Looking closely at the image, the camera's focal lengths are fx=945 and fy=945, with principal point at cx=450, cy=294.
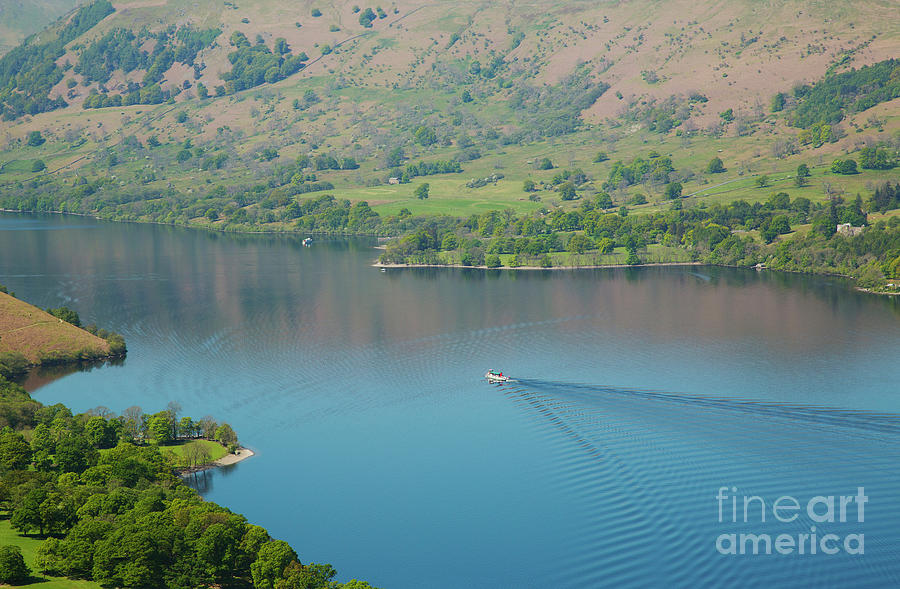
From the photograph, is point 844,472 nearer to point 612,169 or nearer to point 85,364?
point 85,364

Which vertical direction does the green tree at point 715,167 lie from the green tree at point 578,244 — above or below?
above

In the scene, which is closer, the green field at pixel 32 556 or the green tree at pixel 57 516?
the green field at pixel 32 556

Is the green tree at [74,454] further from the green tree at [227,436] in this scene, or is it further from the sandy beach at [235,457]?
the green tree at [227,436]

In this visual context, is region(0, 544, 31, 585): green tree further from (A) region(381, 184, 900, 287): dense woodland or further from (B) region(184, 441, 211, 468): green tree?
(A) region(381, 184, 900, 287): dense woodland

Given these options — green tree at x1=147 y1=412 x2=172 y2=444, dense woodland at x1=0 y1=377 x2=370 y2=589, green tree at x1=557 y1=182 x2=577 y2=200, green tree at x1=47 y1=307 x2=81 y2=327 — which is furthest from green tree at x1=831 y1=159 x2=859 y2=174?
dense woodland at x1=0 y1=377 x2=370 y2=589

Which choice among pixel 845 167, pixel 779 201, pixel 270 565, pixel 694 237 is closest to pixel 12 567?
pixel 270 565

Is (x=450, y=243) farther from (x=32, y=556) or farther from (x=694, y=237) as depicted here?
(x=32, y=556)

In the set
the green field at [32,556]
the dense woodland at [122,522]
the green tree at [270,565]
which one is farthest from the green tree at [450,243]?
the green tree at [270,565]
